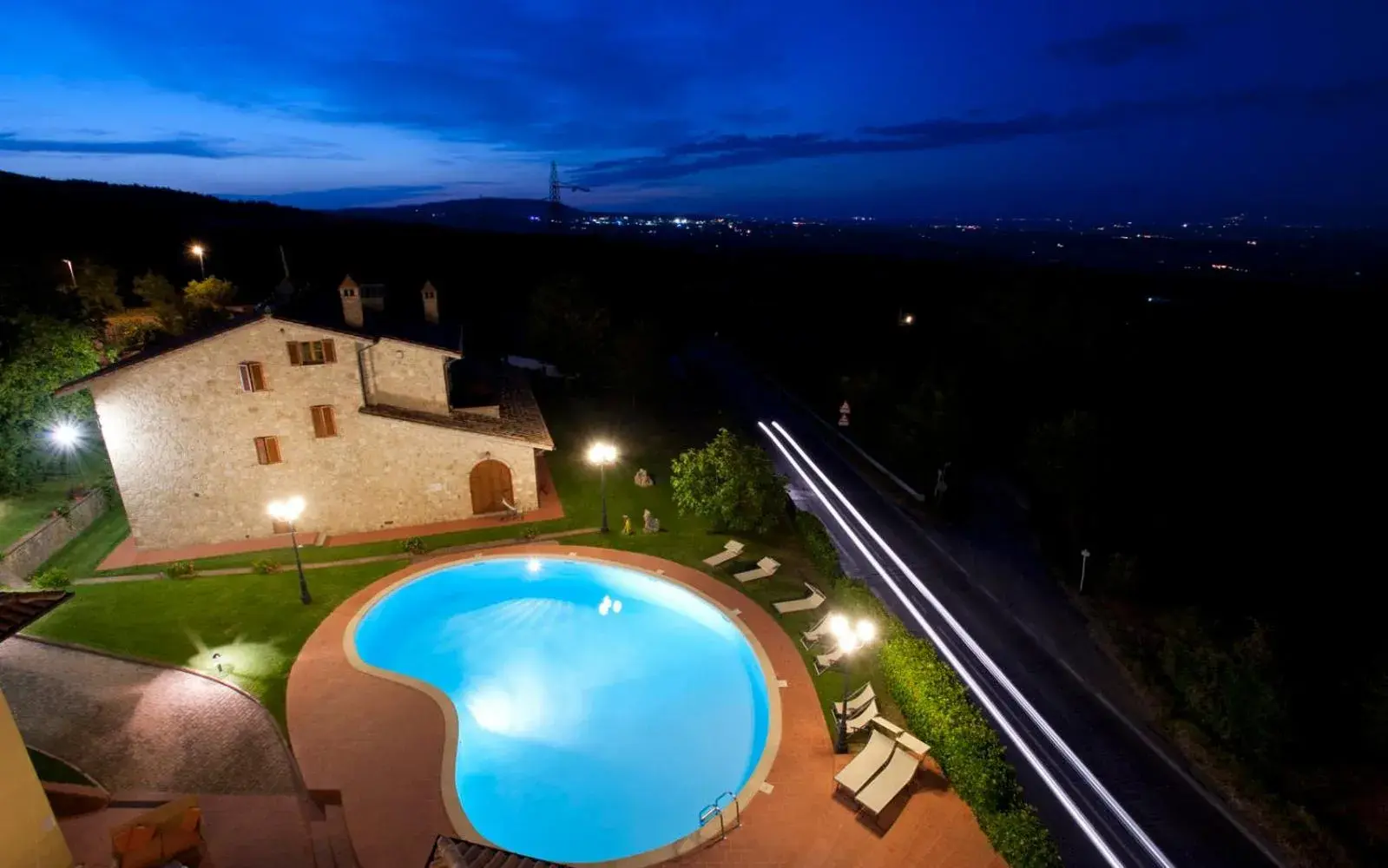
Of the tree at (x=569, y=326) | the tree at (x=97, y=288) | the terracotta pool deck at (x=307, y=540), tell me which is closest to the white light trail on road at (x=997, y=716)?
the terracotta pool deck at (x=307, y=540)

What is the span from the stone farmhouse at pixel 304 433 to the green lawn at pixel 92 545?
1244 mm

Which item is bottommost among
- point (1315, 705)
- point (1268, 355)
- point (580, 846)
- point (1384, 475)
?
point (580, 846)

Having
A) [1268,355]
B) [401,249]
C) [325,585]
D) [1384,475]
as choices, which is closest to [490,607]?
[325,585]

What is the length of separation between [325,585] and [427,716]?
7996mm

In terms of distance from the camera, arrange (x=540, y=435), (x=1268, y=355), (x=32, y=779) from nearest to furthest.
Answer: (x=32, y=779) → (x=540, y=435) → (x=1268, y=355)

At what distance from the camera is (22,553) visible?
22.4m

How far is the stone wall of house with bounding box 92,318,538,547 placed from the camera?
891 inches

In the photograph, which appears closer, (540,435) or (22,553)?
(22,553)

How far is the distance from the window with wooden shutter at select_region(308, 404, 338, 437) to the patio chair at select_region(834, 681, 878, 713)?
19.1 meters

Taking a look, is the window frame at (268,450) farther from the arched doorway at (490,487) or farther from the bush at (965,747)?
the bush at (965,747)

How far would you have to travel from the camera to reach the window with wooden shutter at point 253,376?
22.9m

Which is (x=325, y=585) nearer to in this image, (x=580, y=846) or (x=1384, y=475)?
(x=580, y=846)

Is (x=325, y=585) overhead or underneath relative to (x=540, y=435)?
underneath

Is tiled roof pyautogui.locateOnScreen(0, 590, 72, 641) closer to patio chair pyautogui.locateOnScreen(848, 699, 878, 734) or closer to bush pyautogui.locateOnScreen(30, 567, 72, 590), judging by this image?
bush pyautogui.locateOnScreen(30, 567, 72, 590)
